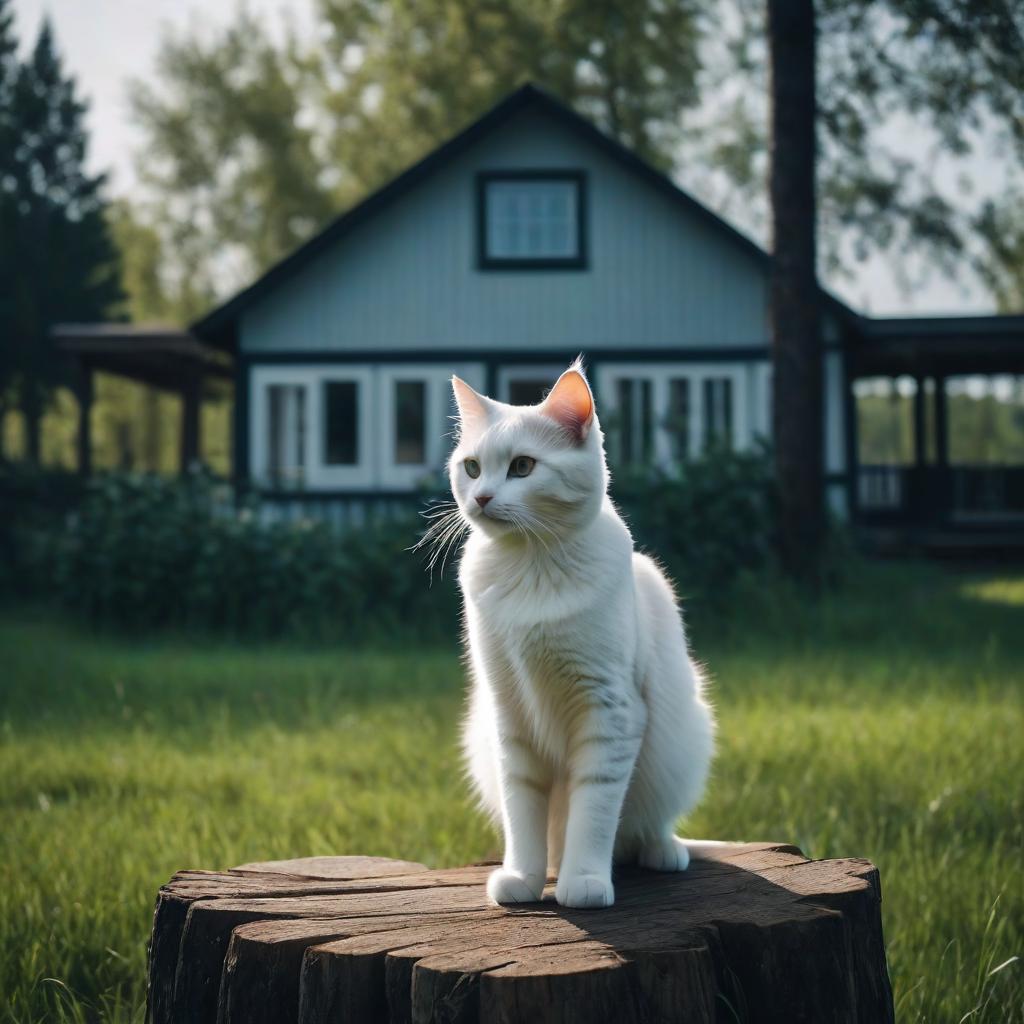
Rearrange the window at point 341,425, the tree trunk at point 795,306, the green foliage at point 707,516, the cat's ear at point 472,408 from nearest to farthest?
the cat's ear at point 472,408 → the green foliage at point 707,516 → the tree trunk at point 795,306 → the window at point 341,425

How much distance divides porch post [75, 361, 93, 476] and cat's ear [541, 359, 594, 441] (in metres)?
17.4

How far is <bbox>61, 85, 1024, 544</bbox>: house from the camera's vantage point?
17250mm

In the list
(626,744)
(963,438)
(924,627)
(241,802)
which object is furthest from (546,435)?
(963,438)

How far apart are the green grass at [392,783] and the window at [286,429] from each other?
8.16m

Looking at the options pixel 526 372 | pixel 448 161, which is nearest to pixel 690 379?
pixel 526 372

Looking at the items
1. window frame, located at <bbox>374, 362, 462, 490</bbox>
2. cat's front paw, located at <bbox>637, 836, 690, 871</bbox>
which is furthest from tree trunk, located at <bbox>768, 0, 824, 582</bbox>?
cat's front paw, located at <bbox>637, 836, 690, 871</bbox>

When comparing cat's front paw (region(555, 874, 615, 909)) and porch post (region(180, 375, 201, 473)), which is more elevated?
porch post (region(180, 375, 201, 473))

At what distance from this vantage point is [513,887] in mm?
2477

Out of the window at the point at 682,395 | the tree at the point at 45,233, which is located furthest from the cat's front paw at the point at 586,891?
the tree at the point at 45,233

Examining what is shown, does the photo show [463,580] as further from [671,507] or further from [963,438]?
[963,438]

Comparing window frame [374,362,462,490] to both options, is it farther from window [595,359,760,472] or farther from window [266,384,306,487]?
window [595,359,760,472]

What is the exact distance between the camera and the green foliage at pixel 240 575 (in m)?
11.7

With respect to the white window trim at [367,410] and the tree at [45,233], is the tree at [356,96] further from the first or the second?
the white window trim at [367,410]

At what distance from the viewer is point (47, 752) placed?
6.07 meters
